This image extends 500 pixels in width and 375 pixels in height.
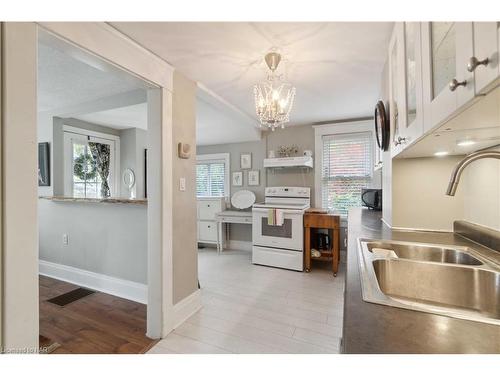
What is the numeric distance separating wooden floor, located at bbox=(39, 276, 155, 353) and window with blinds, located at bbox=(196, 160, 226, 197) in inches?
103

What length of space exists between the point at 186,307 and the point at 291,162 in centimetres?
245

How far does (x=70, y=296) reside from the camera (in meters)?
2.44

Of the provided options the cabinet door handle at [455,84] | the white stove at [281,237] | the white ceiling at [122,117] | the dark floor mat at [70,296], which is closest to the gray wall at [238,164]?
the white stove at [281,237]

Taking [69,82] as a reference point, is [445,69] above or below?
below

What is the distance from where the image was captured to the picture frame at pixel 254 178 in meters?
4.26

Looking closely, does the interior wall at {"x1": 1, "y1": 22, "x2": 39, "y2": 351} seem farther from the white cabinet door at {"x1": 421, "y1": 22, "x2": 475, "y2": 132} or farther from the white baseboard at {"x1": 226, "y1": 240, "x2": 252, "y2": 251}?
the white baseboard at {"x1": 226, "y1": 240, "x2": 252, "y2": 251}

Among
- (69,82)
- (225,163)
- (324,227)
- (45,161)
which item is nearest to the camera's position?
(69,82)

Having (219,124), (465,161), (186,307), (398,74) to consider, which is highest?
(219,124)

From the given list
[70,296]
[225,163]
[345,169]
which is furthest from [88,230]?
[345,169]

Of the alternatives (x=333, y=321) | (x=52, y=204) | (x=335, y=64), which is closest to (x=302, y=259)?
(x=333, y=321)

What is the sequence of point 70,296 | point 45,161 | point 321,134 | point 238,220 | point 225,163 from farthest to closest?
point 225,163 → point 238,220 → point 321,134 → point 45,161 → point 70,296

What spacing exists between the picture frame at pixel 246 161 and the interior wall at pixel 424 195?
285 centimetres

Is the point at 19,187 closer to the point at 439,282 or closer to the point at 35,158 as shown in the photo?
the point at 35,158

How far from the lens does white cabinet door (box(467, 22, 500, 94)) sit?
44cm
